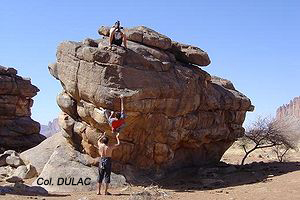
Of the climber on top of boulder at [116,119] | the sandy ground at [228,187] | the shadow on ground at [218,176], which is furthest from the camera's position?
the shadow on ground at [218,176]

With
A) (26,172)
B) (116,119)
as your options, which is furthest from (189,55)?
(26,172)

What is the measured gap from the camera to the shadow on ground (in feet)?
54.9

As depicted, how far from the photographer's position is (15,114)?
1251 inches

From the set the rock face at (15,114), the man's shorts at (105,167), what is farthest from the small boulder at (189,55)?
the rock face at (15,114)

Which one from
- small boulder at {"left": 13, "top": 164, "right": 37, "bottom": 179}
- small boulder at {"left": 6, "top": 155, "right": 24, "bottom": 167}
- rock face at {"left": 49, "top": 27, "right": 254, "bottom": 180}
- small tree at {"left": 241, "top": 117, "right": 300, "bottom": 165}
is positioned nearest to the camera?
rock face at {"left": 49, "top": 27, "right": 254, "bottom": 180}

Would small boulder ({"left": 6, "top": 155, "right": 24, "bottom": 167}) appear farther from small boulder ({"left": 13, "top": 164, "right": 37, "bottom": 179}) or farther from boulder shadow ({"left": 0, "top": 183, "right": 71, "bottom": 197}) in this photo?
boulder shadow ({"left": 0, "top": 183, "right": 71, "bottom": 197})

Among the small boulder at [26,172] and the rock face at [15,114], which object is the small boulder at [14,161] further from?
the rock face at [15,114]

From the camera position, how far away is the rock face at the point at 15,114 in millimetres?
30375

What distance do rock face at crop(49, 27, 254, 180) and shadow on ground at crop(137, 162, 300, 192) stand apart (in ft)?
2.61

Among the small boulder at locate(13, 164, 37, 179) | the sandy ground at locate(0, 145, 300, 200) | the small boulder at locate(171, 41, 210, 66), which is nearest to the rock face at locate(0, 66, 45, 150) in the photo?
the small boulder at locate(13, 164, 37, 179)

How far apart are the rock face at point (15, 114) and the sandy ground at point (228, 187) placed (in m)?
13.3

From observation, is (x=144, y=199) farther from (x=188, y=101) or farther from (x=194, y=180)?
(x=188, y=101)

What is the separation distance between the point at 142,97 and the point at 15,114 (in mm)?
18835

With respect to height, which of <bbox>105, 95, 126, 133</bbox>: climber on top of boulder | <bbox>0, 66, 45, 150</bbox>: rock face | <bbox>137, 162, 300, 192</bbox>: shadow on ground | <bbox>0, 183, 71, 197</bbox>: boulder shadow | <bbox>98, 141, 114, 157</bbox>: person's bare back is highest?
<bbox>0, 66, 45, 150</bbox>: rock face
